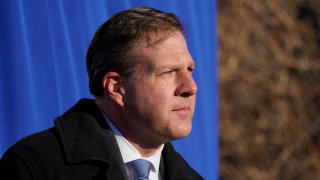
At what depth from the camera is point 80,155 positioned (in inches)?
65.7

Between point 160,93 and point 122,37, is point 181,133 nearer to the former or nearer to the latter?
point 160,93

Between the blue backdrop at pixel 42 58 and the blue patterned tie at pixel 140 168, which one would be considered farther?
the blue backdrop at pixel 42 58

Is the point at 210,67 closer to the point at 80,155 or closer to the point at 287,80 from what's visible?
the point at 80,155

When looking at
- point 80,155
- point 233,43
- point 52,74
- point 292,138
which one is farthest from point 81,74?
point 292,138

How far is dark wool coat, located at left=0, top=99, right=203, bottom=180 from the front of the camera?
1.60 m

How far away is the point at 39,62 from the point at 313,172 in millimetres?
3564

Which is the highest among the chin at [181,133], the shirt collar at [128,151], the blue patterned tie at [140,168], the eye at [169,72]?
the eye at [169,72]

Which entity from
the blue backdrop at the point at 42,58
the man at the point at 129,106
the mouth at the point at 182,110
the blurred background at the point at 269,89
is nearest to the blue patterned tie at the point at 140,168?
the man at the point at 129,106

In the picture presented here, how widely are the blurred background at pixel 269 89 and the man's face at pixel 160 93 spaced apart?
3.27m

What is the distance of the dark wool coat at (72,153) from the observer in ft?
5.24

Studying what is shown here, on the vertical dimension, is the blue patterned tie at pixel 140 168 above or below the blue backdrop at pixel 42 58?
below

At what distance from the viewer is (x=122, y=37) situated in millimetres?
1727

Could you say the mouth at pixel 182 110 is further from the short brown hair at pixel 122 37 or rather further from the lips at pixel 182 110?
the short brown hair at pixel 122 37

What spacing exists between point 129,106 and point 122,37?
163mm
